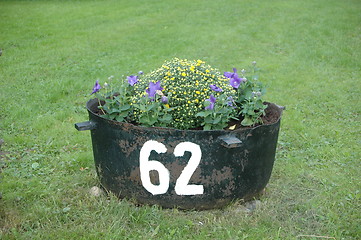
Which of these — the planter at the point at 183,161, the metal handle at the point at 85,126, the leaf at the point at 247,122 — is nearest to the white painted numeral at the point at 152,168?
the planter at the point at 183,161

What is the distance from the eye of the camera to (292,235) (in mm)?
3043

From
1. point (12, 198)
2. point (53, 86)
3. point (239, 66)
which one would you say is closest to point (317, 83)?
point (239, 66)

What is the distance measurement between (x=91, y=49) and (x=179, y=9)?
4.77 metres

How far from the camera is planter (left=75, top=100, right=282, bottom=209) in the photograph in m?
2.93

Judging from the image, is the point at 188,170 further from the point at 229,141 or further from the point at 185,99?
the point at 185,99

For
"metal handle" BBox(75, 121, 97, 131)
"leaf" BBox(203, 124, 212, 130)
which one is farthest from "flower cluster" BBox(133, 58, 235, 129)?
"metal handle" BBox(75, 121, 97, 131)

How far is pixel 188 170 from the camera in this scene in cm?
297

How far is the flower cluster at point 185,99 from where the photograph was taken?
3.05m

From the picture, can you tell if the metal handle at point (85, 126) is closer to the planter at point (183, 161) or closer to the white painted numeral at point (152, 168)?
the planter at point (183, 161)

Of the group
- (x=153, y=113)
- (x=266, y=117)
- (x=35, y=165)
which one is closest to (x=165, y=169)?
(x=153, y=113)

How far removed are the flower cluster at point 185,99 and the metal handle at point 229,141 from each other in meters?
0.16

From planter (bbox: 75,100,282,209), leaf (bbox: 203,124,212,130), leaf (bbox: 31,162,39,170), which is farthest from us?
leaf (bbox: 31,162,39,170)

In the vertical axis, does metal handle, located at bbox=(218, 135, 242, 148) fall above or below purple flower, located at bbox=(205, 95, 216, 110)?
below

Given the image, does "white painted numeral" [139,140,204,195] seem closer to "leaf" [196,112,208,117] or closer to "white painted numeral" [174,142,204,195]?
"white painted numeral" [174,142,204,195]
